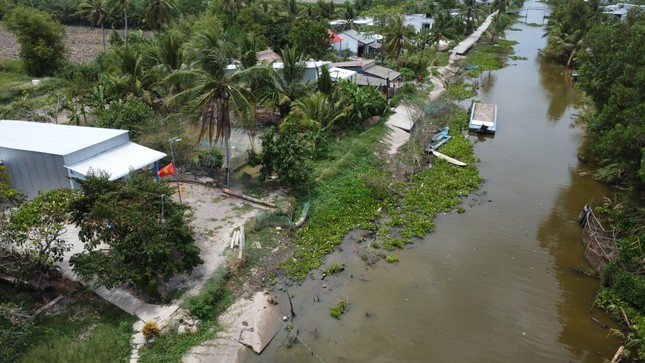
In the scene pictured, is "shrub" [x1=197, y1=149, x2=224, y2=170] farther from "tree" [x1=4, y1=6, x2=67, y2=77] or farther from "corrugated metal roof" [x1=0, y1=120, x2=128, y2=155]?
"tree" [x1=4, y1=6, x2=67, y2=77]

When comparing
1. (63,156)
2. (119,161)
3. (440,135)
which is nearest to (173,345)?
(119,161)

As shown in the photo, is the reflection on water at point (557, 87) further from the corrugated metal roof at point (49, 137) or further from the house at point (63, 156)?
the corrugated metal roof at point (49, 137)

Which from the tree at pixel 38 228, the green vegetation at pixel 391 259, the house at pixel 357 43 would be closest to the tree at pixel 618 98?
the green vegetation at pixel 391 259

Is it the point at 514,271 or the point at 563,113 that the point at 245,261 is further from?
the point at 563,113

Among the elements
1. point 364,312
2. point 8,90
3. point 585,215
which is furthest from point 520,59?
point 8,90

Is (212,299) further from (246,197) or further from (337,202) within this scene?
(337,202)

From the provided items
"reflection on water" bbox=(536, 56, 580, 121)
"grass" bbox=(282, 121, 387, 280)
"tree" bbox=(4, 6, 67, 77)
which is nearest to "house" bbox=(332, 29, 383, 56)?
"reflection on water" bbox=(536, 56, 580, 121)
